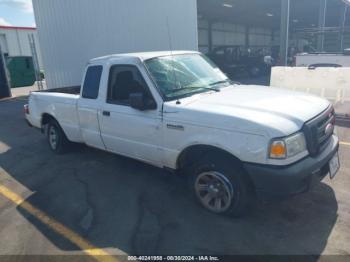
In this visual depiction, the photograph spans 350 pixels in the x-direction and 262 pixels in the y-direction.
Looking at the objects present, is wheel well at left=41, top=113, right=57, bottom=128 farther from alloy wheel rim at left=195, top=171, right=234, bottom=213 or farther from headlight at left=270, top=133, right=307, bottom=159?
headlight at left=270, top=133, right=307, bottom=159

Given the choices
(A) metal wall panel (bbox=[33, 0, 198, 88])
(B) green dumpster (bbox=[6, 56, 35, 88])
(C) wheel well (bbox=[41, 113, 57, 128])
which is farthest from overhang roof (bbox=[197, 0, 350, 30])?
(C) wheel well (bbox=[41, 113, 57, 128])

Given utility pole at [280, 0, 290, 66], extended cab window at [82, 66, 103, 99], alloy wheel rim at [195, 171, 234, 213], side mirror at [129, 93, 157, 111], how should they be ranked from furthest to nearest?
utility pole at [280, 0, 290, 66], extended cab window at [82, 66, 103, 99], side mirror at [129, 93, 157, 111], alloy wheel rim at [195, 171, 234, 213]

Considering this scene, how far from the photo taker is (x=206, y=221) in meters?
3.69

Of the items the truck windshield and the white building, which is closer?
the truck windshield

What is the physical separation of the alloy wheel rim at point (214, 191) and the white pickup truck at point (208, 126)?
12mm

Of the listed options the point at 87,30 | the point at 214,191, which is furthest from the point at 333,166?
the point at 87,30

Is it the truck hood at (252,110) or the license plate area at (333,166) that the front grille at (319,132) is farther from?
the license plate area at (333,166)

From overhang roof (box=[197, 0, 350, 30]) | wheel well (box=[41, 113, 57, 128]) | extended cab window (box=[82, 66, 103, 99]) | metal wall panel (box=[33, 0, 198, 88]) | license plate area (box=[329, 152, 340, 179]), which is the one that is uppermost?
overhang roof (box=[197, 0, 350, 30])

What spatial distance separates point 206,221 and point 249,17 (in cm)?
3079

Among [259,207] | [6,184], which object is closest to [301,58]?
[259,207]

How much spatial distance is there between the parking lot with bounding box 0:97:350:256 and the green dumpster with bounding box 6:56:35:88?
16280mm

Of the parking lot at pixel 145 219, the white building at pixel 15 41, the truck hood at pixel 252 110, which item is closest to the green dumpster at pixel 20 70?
the white building at pixel 15 41

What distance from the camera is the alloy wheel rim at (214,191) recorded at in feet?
11.7

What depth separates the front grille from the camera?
329 cm
